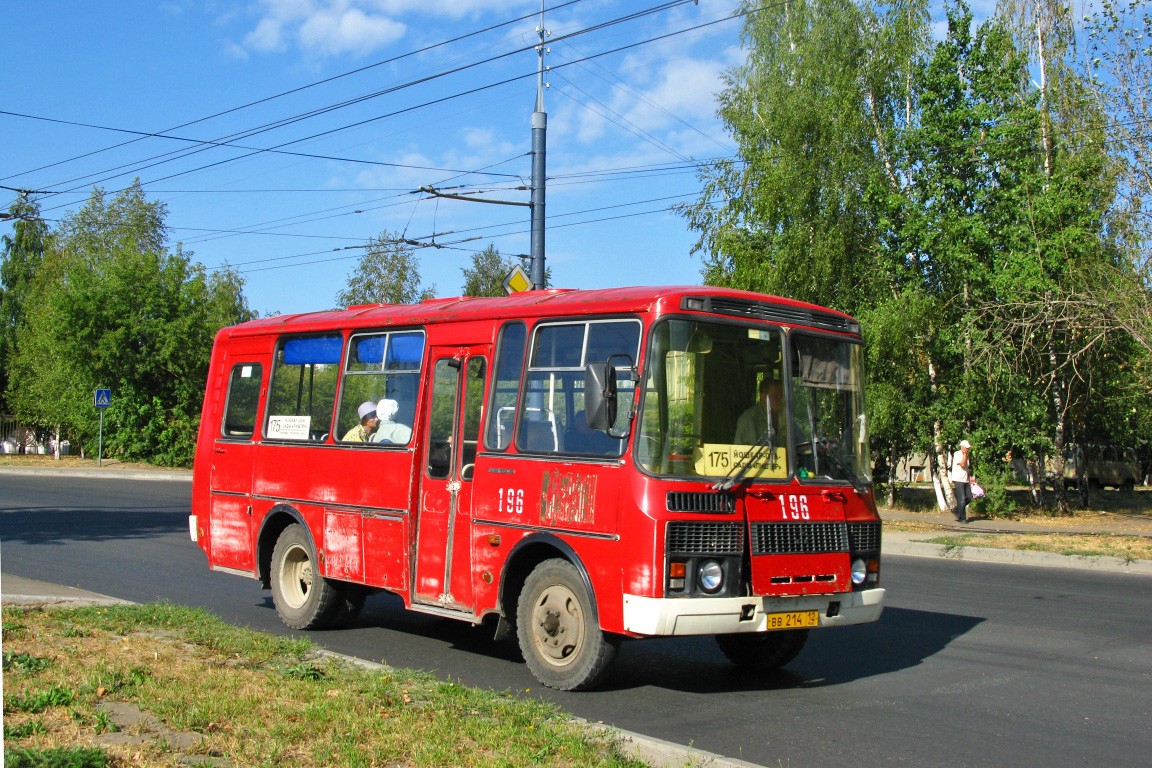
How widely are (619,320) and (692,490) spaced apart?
1271mm

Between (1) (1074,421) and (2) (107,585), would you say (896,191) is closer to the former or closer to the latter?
(1) (1074,421)

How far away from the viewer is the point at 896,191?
25.3 m

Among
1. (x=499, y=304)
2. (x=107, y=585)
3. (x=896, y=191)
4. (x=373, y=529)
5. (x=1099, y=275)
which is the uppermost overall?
(x=896, y=191)

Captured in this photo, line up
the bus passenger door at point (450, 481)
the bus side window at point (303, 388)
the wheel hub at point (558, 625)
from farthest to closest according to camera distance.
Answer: the bus side window at point (303, 388), the bus passenger door at point (450, 481), the wheel hub at point (558, 625)

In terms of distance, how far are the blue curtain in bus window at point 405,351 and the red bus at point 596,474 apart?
2cm

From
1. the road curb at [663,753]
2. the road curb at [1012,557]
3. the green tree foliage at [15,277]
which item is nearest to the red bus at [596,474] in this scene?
the road curb at [663,753]

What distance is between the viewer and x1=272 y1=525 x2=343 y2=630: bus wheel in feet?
30.3

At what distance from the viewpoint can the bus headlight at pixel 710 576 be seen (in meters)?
6.52

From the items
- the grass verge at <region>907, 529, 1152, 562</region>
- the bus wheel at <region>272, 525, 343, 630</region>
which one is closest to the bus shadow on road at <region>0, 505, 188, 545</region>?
the bus wheel at <region>272, 525, 343, 630</region>

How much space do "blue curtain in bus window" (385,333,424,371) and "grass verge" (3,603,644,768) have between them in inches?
100

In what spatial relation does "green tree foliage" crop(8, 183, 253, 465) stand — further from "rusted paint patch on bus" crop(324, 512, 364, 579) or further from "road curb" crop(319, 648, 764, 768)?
"road curb" crop(319, 648, 764, 768)

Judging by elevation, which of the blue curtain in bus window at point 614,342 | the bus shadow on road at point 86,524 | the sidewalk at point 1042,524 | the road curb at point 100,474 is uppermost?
the blue curtain in bus window at point 614,342

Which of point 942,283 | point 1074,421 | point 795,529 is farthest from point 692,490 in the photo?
point 1074,421

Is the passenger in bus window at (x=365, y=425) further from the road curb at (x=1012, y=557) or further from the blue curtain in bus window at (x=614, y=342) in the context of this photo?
the road curb at (x=1012, y=557)
